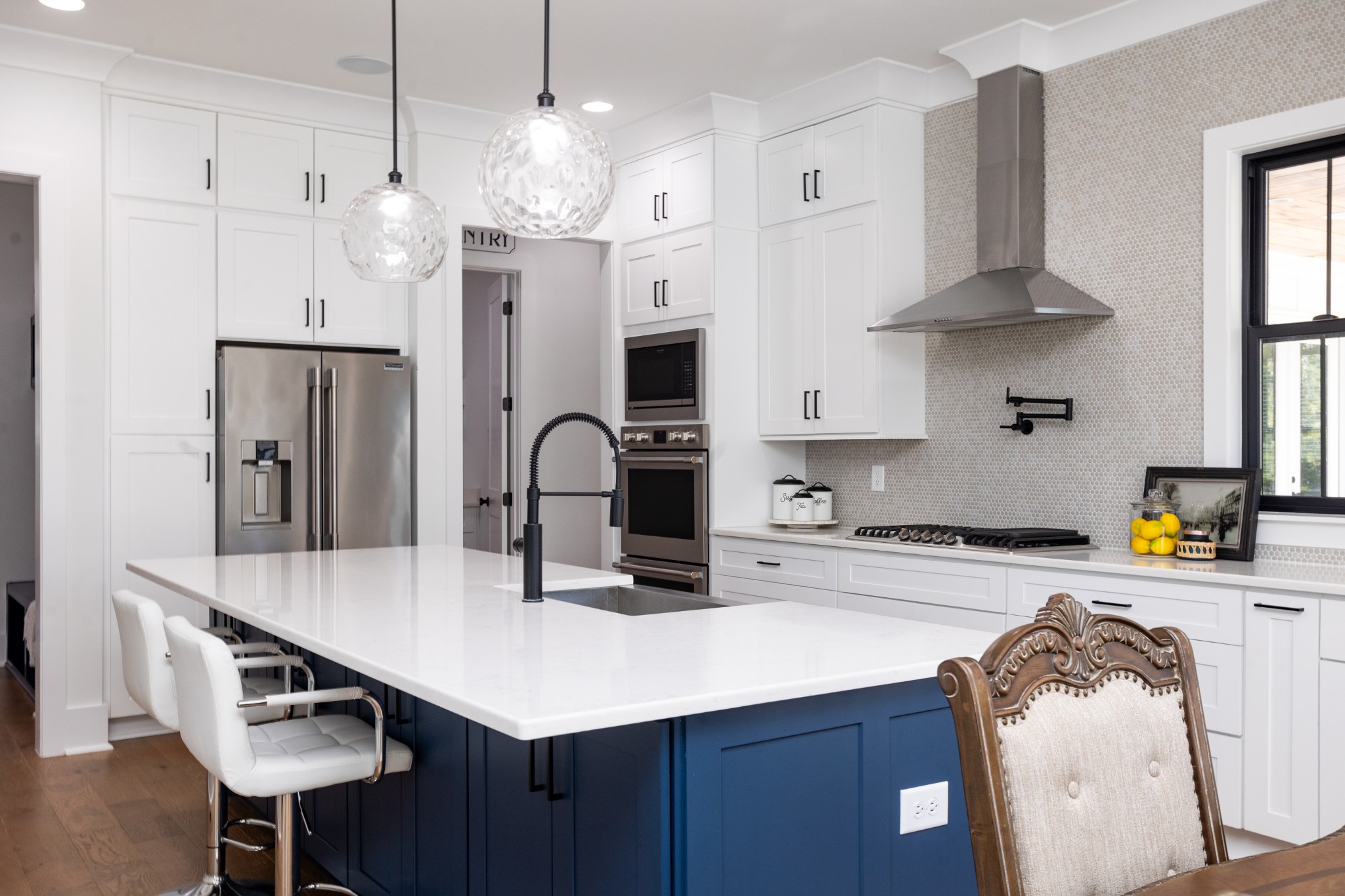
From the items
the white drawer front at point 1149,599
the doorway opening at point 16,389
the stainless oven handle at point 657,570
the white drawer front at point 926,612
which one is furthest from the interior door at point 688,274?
the doorway opening at point 16,389

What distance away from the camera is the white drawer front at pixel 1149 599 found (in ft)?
9.96

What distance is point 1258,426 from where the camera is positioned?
352 cm

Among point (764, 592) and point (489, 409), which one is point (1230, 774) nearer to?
point (764, 592)

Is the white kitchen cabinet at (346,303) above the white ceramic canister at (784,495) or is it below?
above

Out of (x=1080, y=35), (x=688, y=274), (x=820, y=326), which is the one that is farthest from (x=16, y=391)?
(x=1080, y=35)

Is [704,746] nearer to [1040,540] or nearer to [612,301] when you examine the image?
[1040,540]

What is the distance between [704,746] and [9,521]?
602 cm

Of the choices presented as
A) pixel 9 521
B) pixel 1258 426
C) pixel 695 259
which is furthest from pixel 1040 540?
pixel 9 521

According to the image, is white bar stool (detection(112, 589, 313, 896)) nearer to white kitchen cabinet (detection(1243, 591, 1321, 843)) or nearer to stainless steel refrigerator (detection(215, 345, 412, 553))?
stainless steel refrigerator (detection(215, 345, 412, 553))

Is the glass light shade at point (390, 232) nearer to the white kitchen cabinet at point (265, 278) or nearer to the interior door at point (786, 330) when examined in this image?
the white kitchen cabinet at point (265, 278)

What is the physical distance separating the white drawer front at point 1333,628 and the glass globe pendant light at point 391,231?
259cm

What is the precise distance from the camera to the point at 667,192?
16.9ft

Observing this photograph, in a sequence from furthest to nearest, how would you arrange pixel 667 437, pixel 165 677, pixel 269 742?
pixel 667 437
pixel 165 677
pixel 269 742

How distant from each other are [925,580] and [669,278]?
2.04 metres
